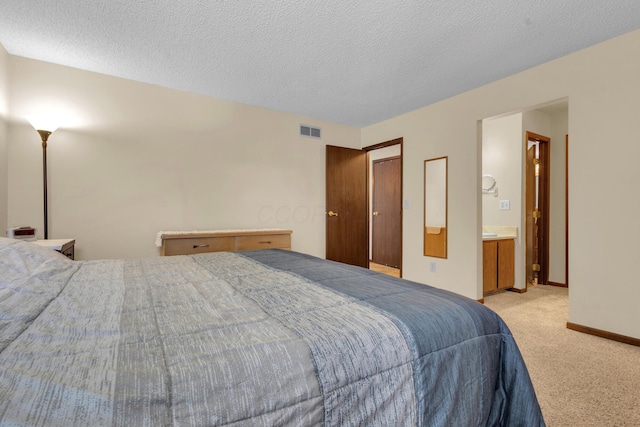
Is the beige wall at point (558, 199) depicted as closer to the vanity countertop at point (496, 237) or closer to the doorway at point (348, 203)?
the vanity countertop at point (496, 237)

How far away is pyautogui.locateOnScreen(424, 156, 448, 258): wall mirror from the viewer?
140 inches

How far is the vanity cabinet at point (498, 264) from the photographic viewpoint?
11.5 feet

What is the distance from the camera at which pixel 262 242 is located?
3598 mm

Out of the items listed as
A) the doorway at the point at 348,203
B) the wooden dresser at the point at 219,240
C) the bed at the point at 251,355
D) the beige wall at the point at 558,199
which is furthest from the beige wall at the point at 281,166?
the bed at the point at 251,355

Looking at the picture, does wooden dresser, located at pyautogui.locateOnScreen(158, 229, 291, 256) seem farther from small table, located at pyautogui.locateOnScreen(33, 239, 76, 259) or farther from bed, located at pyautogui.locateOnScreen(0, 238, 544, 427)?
bed, located at pyautogui.locateOnScreen(0, 238, 544, 427)

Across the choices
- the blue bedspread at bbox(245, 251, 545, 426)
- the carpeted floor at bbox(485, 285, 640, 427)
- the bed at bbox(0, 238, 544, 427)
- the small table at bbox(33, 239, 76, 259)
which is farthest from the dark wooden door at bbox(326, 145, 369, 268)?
the blue bedspread at bbox(245, 251, 545, 426)

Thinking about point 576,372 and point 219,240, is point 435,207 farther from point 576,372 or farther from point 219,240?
point 219,240

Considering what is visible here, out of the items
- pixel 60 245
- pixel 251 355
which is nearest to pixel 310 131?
pixel 60 245

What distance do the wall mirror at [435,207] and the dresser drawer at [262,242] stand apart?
1849 millimetres

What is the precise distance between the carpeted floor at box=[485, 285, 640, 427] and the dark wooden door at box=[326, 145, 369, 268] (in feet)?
7.36

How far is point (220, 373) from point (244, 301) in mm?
477

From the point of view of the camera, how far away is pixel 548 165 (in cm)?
410

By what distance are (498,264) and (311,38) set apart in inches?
134

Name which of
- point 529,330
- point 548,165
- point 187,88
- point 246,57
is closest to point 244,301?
point 246,57
